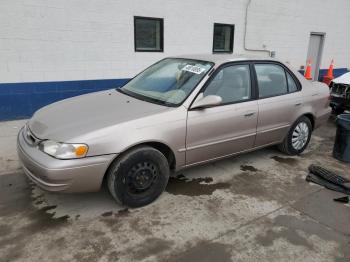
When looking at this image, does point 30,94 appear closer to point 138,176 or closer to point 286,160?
point 138,176

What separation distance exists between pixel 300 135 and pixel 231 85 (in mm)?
1714

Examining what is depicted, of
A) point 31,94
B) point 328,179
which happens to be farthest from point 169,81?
point 31,94

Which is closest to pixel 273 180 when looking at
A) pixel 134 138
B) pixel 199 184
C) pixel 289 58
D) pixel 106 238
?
pixel 199 184

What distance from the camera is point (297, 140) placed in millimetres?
4902

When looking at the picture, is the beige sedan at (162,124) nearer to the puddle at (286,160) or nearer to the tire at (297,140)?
the tire at (297,140)

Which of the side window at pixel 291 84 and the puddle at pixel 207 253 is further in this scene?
the side window at pixel 291 84

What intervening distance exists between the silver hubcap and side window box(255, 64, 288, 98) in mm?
681

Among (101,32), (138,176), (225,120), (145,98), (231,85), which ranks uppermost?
(101,32)

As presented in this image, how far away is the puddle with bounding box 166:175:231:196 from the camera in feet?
12.2

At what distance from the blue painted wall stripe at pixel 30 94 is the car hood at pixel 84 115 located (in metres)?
3.08

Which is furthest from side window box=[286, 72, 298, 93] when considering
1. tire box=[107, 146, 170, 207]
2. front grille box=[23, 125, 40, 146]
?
front grille box=[23, 125, 40, 146]

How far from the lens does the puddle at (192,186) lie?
12.2 feet

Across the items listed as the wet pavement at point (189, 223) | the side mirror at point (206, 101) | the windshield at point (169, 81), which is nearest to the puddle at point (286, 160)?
the wet pavement at point (189, 223)

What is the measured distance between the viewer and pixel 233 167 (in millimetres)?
4469
